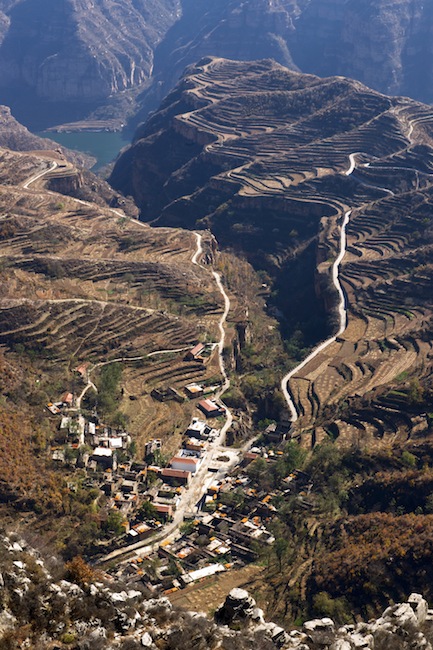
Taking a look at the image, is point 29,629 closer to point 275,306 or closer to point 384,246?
point 275,306

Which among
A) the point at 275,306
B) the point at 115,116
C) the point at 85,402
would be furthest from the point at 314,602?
the point at 115,116

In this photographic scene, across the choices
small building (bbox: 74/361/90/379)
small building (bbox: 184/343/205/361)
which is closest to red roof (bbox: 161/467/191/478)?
small building (bbox: 74/361/90/379)

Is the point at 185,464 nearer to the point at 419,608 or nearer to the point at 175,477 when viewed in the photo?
the point at 175,477

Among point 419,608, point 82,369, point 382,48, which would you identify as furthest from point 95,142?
point 419,608

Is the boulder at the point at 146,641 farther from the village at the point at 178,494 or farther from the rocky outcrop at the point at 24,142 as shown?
the rocky outcrop at the point at 24,142

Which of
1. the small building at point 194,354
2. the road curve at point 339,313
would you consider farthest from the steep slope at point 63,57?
the small building at point 194,354
